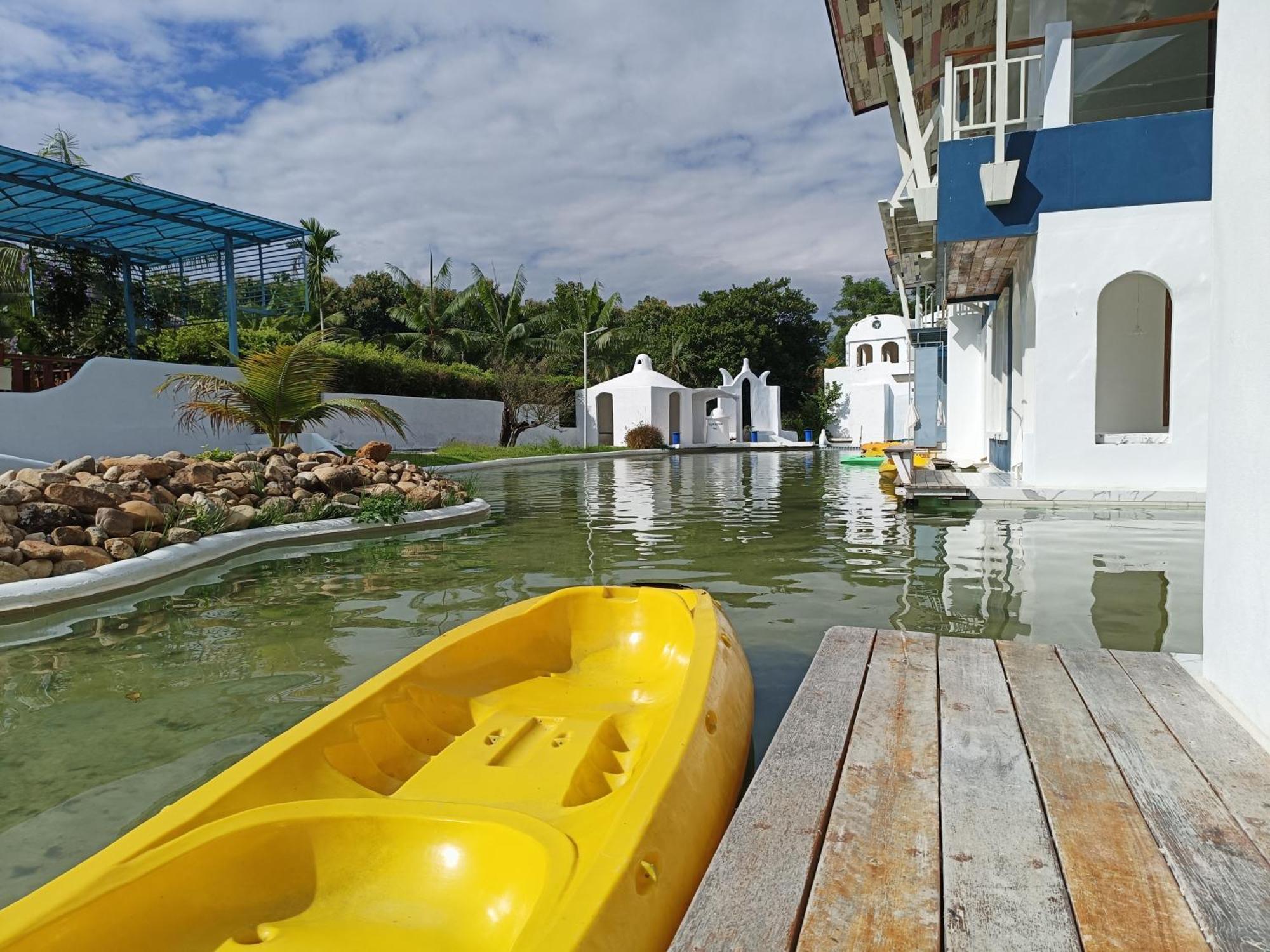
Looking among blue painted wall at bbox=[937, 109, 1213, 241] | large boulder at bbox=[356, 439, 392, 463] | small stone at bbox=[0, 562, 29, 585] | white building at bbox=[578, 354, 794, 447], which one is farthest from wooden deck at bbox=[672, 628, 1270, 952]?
white building at bbox=[578, 354, 794, 447]

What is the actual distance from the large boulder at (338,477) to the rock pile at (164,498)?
1cm

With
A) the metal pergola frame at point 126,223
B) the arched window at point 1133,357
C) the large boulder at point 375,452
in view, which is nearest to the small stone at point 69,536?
the large boulder at point 375,452

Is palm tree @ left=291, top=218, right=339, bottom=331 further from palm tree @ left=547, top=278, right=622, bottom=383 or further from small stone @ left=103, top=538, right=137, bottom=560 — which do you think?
small stone @ left=103, top=538, right=137, bottom=560

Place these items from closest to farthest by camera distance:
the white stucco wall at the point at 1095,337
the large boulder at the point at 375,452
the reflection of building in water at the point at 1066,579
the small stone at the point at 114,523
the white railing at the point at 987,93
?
the reflection of building in water at the point at 1066,579 → the small stone at the point at 114,523 → the white stucco wall at the point at 1095,337 → the white railing at the point at 987,93 → the large boulder at the point at 375,452

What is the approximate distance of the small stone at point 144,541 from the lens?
652 cm

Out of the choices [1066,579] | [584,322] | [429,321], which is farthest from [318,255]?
[1066,579]

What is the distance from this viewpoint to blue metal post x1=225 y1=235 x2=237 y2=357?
15.1 metres

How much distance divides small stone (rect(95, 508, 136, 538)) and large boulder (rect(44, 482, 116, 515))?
0.16 m

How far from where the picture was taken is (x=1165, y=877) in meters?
1.54

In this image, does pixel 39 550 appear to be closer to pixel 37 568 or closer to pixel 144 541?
pixel 37 568

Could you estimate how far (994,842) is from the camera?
1688mm

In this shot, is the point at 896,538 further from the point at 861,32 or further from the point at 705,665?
the point at 861,32

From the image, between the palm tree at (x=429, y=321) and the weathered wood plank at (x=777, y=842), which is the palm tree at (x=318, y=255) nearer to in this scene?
the palm tree at (x=429, y=321)

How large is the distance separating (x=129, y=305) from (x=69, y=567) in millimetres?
11994
